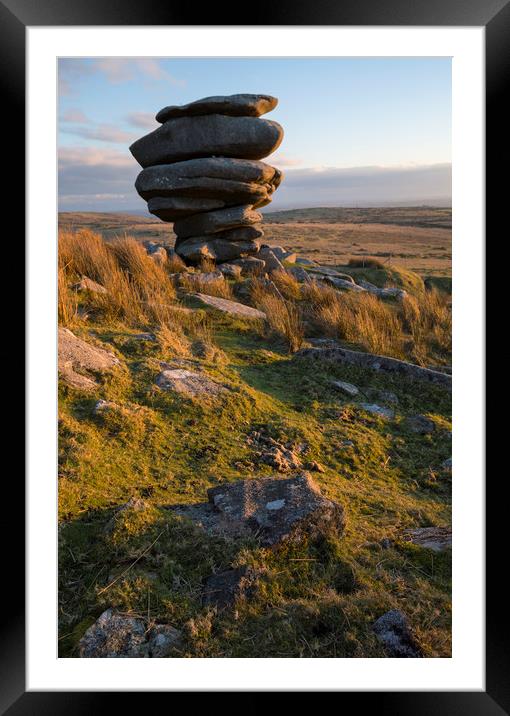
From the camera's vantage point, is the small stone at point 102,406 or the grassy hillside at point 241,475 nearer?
the grassy hillside at point 241,475

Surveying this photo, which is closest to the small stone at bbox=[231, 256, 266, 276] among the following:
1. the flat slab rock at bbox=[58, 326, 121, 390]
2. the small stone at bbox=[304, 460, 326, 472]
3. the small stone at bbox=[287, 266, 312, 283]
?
the small stone at bbox=[287, 266, 312, 283]

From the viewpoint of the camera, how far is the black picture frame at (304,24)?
2.14 m

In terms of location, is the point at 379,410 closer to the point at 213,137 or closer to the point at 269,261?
the point at 269,261

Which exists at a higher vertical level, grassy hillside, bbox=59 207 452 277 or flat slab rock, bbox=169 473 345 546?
grassy hillside, bbox=59 207 452 277

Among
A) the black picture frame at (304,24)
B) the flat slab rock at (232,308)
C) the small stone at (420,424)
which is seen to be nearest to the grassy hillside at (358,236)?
the flat slab rock at (232,308)

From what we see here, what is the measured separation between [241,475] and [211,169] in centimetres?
904

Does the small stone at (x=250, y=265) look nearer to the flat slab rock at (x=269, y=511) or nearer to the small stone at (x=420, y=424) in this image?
the small stone at (x=420, y=424)

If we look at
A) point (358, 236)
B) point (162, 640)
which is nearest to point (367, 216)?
point (358, 236)

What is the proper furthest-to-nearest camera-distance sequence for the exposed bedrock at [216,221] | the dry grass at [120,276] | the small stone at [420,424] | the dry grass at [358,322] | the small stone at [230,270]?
the exposed bedrock at [216,221] < the small stone at [230,270] < the dry grass at [358,322] < the dry grass at [120,276] < the small stone at [420,424]

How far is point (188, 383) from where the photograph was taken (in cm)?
459

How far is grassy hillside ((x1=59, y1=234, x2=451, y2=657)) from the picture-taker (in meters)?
2.45

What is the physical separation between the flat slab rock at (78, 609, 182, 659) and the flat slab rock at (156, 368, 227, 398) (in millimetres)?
2182

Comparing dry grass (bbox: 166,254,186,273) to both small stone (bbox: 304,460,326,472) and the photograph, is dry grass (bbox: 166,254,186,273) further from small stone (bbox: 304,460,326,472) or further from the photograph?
small stone (bbox: 304,460,326,472)

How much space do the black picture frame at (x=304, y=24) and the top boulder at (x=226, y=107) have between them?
9455 millimetres
